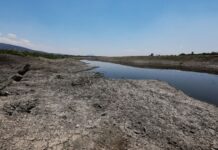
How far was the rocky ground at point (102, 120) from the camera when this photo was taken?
525 inches

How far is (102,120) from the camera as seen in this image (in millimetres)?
16703

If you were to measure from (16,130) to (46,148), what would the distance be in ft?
10.1

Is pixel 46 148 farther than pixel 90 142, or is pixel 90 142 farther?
pixel 90 142

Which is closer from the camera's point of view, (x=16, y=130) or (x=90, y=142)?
(x=90, y=142)

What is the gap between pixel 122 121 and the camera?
55.0 ft

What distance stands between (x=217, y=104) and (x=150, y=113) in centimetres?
891

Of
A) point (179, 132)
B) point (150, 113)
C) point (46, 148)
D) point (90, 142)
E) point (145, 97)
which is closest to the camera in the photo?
point (46, 148)

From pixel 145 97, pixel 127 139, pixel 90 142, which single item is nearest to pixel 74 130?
pixel 90 142

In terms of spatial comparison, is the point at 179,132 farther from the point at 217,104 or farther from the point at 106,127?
the point at 217,104

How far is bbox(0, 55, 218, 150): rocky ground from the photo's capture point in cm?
1334

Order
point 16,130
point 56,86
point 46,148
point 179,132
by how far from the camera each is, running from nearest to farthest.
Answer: point 46,148 → point 16,130 → point 179,132 → point 56,86

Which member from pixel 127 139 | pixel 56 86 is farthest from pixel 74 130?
pixel 56 86

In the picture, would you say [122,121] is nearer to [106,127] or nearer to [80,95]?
[106,127]

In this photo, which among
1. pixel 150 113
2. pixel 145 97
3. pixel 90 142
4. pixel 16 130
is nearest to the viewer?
pixel 90 142
